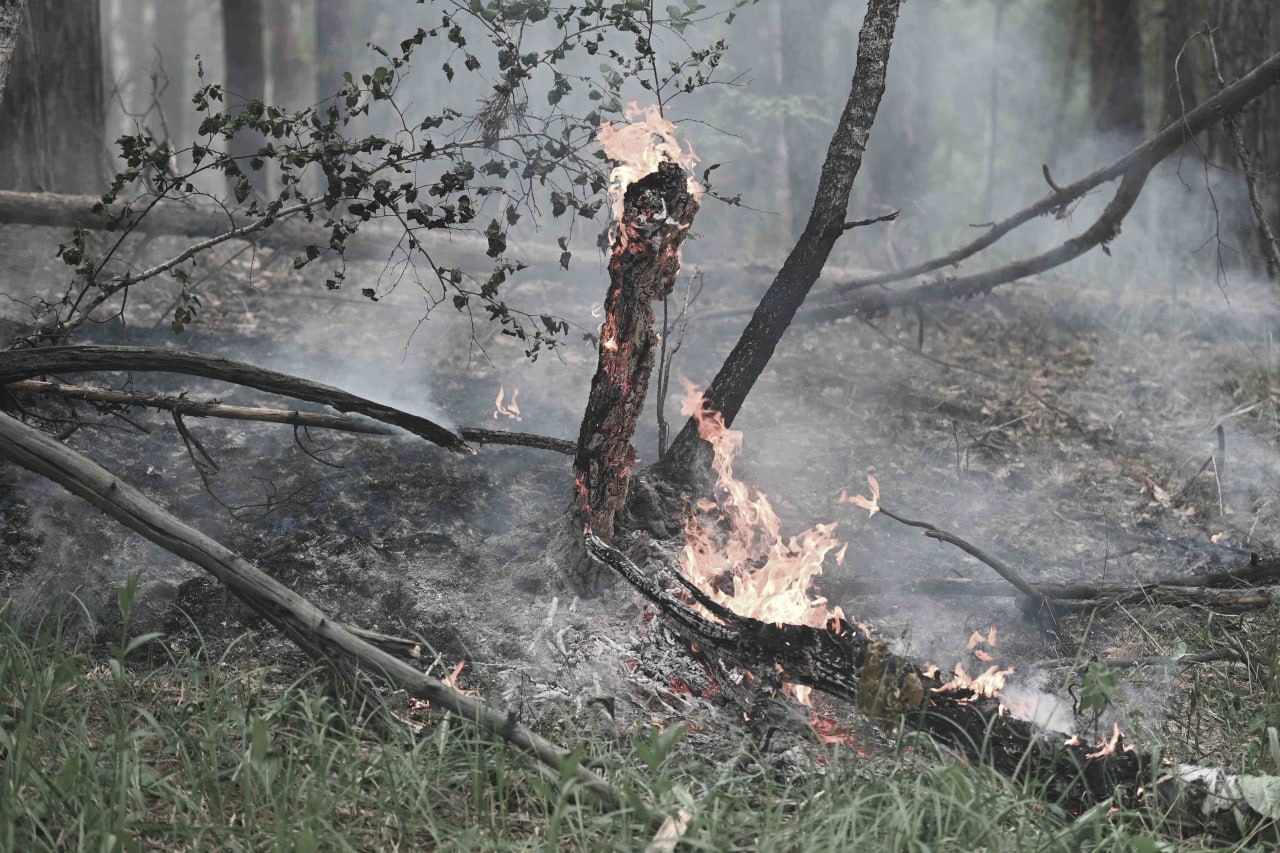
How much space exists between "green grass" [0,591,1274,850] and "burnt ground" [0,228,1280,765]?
368 millimetres

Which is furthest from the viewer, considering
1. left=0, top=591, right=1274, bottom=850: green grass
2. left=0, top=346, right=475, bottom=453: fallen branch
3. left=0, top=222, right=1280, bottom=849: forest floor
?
left=0, top=346, right=475, bottom=453: fallen branch

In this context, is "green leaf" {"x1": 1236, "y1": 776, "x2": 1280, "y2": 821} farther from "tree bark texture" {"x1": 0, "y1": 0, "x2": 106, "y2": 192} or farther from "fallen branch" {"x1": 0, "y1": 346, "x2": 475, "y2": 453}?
"tree bark texture" {"x1": 0, "y1": 0, "x2": 106, "y2": 192}

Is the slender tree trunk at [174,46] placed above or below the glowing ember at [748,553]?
above

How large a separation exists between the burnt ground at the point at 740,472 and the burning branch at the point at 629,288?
1.32 ft

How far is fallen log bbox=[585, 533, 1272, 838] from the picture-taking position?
3.04 meters

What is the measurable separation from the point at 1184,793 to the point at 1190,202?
9.42 meters

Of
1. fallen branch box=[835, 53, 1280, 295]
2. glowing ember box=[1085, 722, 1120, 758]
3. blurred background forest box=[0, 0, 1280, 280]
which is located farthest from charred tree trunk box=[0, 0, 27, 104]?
fallen branch box=[835, 53, 1280, 295]

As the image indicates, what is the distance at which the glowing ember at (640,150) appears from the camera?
4.26 metres

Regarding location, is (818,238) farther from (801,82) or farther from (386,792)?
(801,82)

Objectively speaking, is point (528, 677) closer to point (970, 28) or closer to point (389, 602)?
point (389, 602)

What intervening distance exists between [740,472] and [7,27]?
14.5 feet

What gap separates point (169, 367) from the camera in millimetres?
4023

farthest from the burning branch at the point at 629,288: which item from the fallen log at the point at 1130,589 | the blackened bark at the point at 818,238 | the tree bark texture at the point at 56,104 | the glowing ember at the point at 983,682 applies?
the tree bark texture at the point at 56,104

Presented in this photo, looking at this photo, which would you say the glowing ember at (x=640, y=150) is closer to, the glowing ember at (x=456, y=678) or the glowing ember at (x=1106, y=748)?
the glowing ember at (x=456, y=678)
